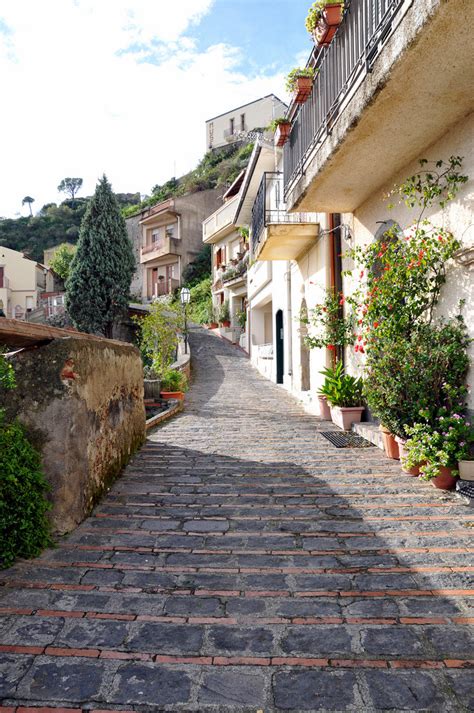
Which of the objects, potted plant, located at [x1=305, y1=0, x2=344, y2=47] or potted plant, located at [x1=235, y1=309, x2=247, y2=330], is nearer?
potted plant, located at [x1=305, y1=0, x2=344, y2=47]

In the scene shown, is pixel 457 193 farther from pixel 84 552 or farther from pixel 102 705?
pixel 102 705

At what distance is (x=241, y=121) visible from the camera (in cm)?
5253

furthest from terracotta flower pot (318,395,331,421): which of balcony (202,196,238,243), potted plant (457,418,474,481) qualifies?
balcony (202,196,238,243)

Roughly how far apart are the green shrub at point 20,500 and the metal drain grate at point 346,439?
4254 mm

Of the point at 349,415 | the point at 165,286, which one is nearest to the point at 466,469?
the point at 349,415

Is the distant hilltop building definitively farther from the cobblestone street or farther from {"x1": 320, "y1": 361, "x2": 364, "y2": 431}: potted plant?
the cobblestone street

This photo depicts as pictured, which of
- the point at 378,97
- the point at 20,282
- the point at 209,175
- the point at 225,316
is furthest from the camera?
the point at 20,282

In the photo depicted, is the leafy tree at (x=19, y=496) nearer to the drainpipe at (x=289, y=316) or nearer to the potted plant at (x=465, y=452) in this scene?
the potted plant at (x=465, y=452)

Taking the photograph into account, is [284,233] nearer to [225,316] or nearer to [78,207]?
[225,316]

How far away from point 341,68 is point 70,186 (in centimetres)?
7801

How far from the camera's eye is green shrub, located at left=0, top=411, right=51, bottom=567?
11.4ft

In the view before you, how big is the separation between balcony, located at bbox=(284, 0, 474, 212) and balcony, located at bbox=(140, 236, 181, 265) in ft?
98.4

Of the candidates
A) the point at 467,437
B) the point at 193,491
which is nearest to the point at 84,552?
the point at 193,491

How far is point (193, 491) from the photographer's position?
5.02m
